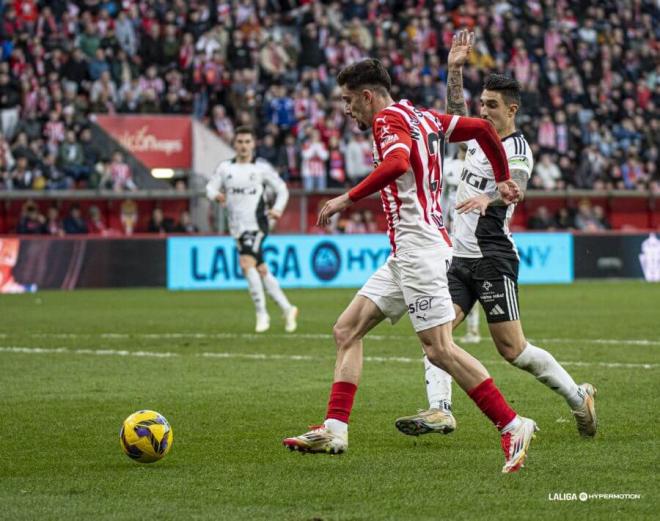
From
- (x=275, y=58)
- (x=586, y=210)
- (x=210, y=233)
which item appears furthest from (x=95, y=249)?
(x=586, y=210)

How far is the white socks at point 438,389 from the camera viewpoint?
7945 mm

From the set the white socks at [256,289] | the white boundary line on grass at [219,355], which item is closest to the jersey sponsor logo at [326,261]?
the white socks at [256,289]

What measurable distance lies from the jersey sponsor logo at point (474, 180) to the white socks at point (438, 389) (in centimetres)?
120

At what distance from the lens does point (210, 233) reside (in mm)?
27031

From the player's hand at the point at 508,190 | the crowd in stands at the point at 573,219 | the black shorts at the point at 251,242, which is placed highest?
the player's hand at the point at 508,190

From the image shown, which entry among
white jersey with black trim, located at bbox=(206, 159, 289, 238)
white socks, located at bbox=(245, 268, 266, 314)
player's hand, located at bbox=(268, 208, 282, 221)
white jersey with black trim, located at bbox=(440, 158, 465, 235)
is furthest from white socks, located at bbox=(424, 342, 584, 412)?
white jersey with black trim, located at bbox=(206, 159, 289, 238)

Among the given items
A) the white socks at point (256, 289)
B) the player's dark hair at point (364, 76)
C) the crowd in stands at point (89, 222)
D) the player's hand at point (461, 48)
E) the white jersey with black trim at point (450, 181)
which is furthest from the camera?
the crowd in stands at point (89, 222)

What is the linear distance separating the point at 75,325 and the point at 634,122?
20232 mm

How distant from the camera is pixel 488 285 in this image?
7.84 m

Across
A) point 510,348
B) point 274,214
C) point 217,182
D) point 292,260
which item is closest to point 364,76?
point 510,348

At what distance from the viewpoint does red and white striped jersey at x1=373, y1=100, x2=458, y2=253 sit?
22.2ft

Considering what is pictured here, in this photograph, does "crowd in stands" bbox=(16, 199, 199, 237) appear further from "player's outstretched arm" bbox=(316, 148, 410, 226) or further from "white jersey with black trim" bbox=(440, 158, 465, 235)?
"player's outstretched arm" bbox=(316, 148, 410, 226)

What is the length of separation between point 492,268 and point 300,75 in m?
23.6

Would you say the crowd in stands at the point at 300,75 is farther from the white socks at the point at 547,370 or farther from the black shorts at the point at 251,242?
the white socks at the point at 547,370
